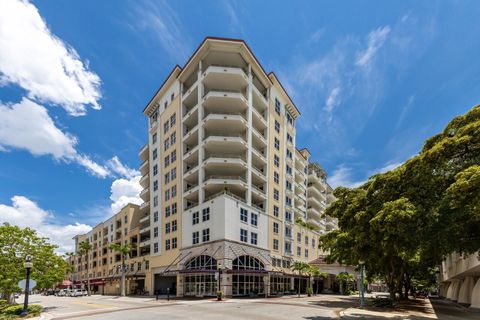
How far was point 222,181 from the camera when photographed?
157 feet

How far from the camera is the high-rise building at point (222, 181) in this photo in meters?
45.9

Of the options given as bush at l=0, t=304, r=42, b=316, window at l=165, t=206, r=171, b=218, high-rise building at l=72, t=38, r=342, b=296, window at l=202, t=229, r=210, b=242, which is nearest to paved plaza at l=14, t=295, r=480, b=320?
bush at l=0, t=304, r=42, b=316

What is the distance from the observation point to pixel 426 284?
78.1 metres

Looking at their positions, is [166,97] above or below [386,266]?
above

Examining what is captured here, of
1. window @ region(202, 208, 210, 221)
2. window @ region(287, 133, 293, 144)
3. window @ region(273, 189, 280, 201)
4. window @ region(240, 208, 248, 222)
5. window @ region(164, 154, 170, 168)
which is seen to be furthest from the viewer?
window @ region(287, 133, 293, 144)

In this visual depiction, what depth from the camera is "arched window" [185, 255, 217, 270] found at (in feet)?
146

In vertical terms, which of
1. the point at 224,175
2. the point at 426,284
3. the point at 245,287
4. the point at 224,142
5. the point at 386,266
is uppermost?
the point at 224,142

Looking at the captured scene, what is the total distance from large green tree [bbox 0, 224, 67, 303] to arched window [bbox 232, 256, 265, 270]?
2149 cm

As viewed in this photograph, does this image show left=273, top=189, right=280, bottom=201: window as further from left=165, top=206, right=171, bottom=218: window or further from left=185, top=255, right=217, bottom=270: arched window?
left=165, top=206, right=171, bottom=218: window

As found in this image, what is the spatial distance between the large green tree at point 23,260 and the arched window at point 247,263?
21.5 m

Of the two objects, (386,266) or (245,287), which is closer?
(386,266)

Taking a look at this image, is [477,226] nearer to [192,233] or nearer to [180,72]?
[192,233]

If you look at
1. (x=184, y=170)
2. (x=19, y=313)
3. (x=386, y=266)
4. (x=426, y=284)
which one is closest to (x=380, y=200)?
(x=386, y=266)

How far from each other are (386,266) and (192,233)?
27909 mm
